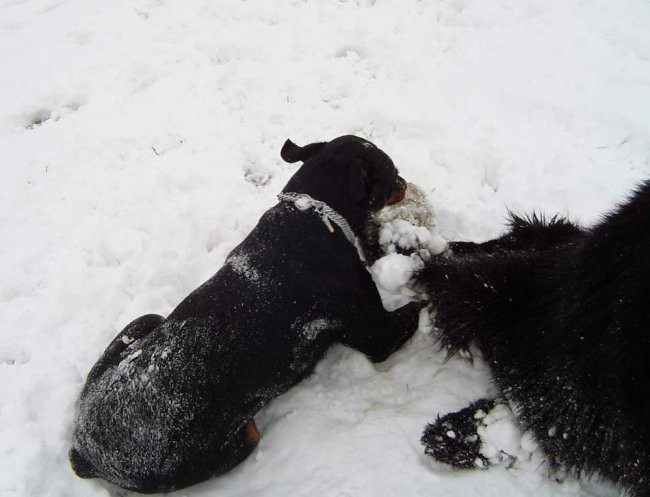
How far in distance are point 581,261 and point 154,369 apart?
1930 mm

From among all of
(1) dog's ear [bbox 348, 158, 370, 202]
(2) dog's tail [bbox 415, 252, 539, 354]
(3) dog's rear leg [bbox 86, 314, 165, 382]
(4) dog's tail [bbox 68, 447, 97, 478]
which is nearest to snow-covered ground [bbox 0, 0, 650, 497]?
(4) dog's tail [bbox 68, 447, 97, 478]

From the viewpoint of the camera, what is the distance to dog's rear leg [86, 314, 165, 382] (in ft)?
8.41

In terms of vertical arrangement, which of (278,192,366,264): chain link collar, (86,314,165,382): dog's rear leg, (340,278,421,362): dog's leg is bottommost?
(340,278,421,362): dog's leg

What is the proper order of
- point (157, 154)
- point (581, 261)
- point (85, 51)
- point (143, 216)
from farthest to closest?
point (85, 51), point (157, 154), point (143, 216), point (581, 261)

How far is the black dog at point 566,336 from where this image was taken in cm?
168

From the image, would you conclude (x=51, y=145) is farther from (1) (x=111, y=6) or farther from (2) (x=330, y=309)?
(2) (x=330, y=309)

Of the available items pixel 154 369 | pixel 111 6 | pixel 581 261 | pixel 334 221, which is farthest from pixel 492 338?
pixel 111 6

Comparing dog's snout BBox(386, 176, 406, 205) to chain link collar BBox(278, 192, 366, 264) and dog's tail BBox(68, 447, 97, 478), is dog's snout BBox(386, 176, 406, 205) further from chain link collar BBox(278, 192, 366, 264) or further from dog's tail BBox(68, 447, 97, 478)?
dog's tail BBox(68, 447, 97, 478)

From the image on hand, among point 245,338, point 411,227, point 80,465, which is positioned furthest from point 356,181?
point 80,465

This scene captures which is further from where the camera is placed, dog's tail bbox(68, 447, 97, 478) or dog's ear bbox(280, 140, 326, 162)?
dog's ear bbox(280, 140, 326, 162)

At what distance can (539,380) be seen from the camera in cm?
221

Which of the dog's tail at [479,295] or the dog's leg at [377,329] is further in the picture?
the dog's leg at [377,329]

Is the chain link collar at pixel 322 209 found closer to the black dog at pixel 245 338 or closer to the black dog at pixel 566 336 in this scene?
the black dog at pixel 245 338

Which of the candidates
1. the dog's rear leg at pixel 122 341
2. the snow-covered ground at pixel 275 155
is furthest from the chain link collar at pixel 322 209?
the dog's rear leg at pixel 122 341
